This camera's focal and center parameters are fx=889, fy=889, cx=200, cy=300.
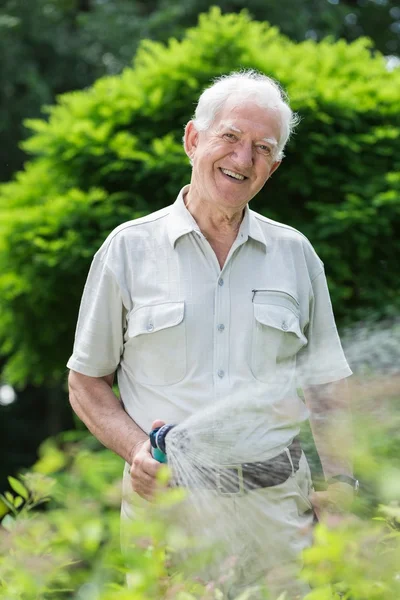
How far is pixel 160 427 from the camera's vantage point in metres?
2.28

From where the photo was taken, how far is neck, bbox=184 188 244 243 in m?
2.66

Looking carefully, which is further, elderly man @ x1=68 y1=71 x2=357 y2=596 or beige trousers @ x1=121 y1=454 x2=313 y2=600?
elderly man @ x1=68 y1=71 x2=357 y2=596

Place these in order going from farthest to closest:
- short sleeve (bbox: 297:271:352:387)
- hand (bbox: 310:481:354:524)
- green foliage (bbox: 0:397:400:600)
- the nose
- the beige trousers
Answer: short sleeve (bbox: 297:271:352:387)
the nose
hand (bbox: 310:481:354:524)
the beige trousers
green foliage (bbox: 0:397:400:600)

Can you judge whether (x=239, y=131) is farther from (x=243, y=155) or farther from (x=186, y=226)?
(x=186, y=226)

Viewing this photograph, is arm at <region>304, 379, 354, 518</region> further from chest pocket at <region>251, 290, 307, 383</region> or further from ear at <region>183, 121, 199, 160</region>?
ear at <region>183, 121, 199, 160</region>

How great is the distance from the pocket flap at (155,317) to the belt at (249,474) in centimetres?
44

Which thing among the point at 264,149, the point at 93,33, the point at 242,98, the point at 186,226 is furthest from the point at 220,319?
the point at 93,33

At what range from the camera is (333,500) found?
7.49ft

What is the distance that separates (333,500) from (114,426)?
635 millimetres

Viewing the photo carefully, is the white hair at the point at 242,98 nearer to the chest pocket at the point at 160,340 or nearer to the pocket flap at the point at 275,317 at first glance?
the pocket flap at the point at 275,317

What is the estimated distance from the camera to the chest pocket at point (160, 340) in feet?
8.05

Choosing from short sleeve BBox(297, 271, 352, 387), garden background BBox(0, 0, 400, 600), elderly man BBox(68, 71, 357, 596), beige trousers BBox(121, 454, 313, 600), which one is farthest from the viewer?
garden background BBox(0, 0, 400, 600)

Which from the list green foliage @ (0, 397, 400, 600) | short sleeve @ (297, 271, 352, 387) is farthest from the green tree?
green foliage @ (0, 397, 400, 600)

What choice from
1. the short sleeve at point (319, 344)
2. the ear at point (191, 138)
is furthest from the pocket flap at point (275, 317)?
the ear at point (191, 138)
